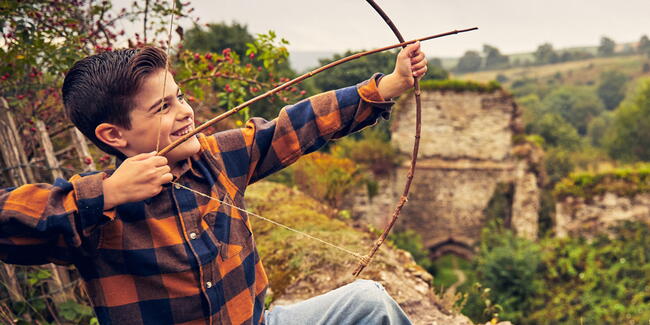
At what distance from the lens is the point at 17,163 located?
106 inches

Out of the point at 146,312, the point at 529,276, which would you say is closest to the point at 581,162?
the point at 529,276

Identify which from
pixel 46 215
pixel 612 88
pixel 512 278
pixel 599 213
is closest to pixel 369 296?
pixel 46 215

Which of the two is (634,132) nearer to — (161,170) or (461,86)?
(461,86)

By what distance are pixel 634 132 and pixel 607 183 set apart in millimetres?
16960

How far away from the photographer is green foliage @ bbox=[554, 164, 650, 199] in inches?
368

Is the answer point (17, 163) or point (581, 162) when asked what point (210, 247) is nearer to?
point (17, 163)

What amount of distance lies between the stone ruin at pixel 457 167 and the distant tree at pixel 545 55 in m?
56.4

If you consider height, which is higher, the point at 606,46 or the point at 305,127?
the point at 305,127

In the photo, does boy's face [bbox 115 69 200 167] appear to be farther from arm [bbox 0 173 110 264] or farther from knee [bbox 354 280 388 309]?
knee [bbox 354 280 388 309]

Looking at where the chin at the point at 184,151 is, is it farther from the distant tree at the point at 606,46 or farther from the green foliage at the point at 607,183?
the distant tree at the point at 606,46

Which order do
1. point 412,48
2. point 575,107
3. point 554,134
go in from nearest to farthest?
point 412,48, point 554,134, point 575,107

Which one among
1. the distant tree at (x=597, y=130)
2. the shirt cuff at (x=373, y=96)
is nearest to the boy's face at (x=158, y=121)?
the shirt cuff at (x=373, y=96)

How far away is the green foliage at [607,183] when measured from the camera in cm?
936

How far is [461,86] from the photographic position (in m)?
12.8
